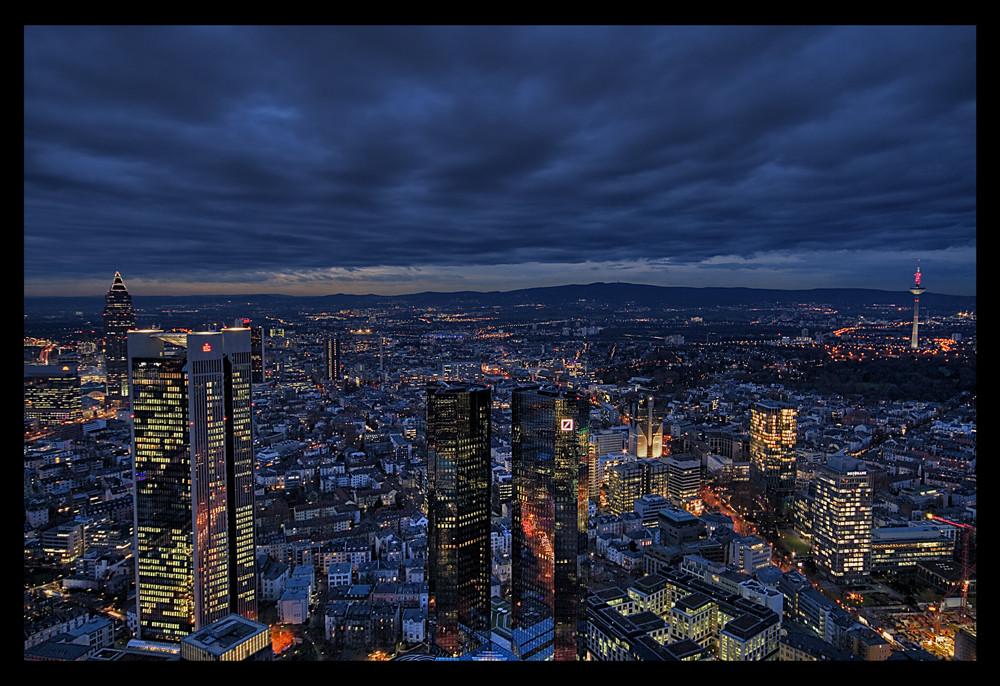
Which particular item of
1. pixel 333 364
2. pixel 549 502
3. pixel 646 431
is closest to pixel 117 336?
pixel 549 502

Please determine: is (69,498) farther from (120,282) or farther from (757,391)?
(757,391)

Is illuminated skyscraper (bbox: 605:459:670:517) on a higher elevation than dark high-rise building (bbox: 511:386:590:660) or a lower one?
lower

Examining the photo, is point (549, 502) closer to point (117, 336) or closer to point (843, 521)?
point (843, 521)

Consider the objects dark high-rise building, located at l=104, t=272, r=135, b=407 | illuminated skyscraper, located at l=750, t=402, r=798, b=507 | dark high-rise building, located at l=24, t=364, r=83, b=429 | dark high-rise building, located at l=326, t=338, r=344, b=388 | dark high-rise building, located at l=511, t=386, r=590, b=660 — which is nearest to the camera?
dark high-rise building, located at l=511, t=386, r=590, b=660

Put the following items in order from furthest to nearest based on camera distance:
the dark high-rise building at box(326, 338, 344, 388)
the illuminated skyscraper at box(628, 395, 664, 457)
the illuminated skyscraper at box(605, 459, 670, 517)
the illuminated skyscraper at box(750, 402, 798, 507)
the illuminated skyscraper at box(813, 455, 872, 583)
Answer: the dark high-rise building at box(326, 338, 344, 388) → the illuminated skyscraper at box(628, 395, 664, 457) → the illuminated skyscraper at box(750, 402, 798, 507) → the illuminated skyscraper at box(605, 459, 670, 517) → the illuminated skyscraper at box(813, 455, 872, 583)

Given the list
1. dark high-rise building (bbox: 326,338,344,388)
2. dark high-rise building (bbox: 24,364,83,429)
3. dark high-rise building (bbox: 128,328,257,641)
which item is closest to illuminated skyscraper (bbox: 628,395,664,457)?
dark high-rise building (bbox: 326,338,344,388)

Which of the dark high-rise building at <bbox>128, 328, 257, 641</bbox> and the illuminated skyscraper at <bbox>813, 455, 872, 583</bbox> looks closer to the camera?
the dark high-rise building at <bbox>128, 328, 257, 641</bbox>

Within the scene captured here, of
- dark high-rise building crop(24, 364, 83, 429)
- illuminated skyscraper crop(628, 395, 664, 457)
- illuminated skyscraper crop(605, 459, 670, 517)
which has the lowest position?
illuminated skyscraper crop(605, 459, 670, 517)

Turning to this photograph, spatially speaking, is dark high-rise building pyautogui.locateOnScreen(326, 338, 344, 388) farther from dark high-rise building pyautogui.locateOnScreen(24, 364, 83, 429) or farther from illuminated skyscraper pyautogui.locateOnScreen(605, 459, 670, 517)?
illuminated skyscraper pyautogui.locateOnScreen(605, 459, 670, 517)
